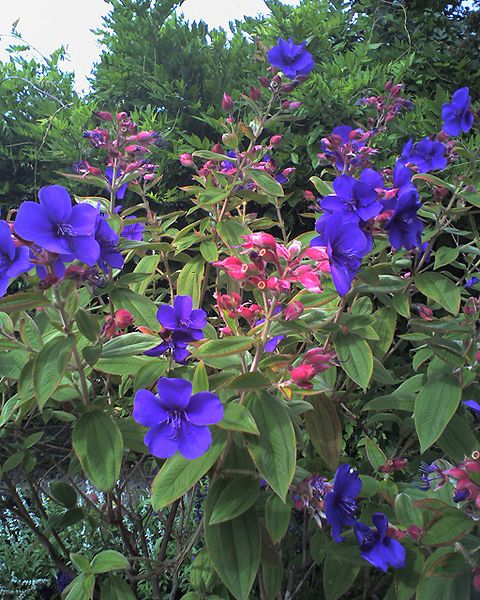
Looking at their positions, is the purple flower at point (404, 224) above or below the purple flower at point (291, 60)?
below

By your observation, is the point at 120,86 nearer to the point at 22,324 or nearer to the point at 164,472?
the point at 22,324

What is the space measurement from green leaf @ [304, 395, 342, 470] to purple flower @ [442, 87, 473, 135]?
87cm

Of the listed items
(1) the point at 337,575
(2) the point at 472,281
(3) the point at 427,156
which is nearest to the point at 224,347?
(1) the point at 337,575

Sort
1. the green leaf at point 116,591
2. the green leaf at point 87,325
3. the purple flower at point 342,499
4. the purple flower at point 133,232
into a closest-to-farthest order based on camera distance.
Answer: the green leaf at point 87,325 → the purple flower at point 342,499 → the green leaf at point 116,591 → the purple flower at point 133,232

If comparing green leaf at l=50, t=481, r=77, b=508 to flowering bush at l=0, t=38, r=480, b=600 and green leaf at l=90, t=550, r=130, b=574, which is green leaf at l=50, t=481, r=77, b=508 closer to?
flowering bush at l=0, t=38, r=480, b=600

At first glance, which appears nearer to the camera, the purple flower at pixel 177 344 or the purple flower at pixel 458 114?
the purple flower at pixel 177 344

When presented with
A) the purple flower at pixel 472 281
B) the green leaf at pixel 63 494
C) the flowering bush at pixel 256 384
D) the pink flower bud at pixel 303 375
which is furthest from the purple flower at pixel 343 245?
the purple flower at pixel 472 281

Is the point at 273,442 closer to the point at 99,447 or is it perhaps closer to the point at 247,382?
the point at 247,382

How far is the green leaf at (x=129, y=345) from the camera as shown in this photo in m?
0.97

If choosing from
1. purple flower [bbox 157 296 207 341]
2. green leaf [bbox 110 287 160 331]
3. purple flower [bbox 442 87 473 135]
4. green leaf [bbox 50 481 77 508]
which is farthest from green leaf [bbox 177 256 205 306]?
purple flower [bbox 442 87 473 135]

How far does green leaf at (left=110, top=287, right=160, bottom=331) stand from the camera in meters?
1.23

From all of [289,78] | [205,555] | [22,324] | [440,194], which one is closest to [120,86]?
[289,78]

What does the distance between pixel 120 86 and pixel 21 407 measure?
2134mm

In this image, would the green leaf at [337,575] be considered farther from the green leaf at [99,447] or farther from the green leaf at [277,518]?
the green leaf at [99,447]
